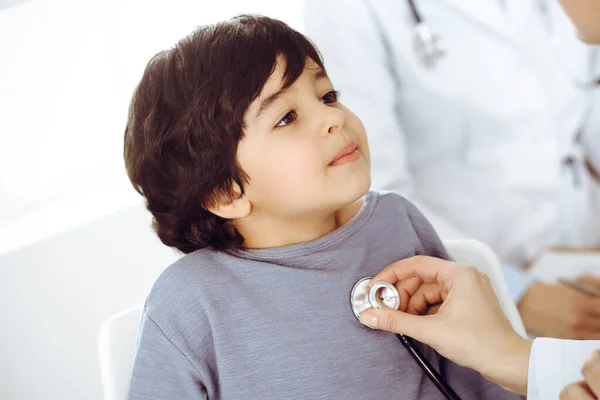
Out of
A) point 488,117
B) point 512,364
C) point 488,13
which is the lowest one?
point 512,364

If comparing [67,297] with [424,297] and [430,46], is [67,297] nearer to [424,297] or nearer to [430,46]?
[424,297]

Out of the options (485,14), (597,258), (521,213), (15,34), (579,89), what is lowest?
(597,258)

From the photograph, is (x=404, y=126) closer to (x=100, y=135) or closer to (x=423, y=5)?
(x=423, y=5)

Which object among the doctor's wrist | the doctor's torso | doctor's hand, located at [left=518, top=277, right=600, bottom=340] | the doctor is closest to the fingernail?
the doctor's wrist

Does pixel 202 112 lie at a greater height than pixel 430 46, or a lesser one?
greater

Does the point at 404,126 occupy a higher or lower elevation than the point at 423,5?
lower

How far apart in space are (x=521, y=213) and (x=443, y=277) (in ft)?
2.31

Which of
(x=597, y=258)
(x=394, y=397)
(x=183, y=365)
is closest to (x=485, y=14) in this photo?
(x=597, y=258)

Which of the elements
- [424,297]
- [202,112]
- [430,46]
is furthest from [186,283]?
[430,46]

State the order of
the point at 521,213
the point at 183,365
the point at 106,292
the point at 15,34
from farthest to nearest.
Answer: the point at 521,213
the point at 106,292
the point at 15,34
the point at 183,365

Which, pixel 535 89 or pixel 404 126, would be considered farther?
pixel 404 126

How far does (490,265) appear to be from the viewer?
969 millimetres

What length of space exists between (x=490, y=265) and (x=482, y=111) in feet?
1.77

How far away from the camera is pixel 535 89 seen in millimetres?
1397
